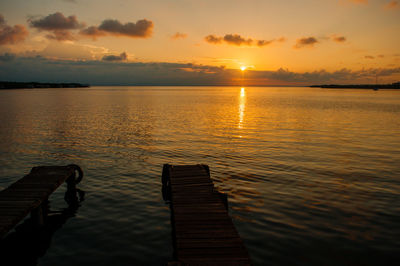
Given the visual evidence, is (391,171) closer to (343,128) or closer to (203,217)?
(203,217)

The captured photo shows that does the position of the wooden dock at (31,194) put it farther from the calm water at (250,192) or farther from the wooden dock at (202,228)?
the wooden dock at (202,228)

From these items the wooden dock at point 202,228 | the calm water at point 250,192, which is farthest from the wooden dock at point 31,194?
the wooden dock at point 202,228

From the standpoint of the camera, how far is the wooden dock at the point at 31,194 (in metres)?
10.2

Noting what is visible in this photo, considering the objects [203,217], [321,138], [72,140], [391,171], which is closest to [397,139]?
[321,138]

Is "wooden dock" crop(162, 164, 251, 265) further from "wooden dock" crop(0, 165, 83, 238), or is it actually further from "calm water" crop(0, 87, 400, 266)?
"wooden dock" crop(0, 165, 83, 238)

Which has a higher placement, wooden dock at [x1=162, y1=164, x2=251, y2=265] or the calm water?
wooden dock at [x1=162, y1=164, x2=251, y2=265]

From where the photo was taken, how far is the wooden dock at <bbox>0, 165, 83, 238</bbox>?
1025cm

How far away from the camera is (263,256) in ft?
34.3

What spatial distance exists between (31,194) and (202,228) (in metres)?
8.43

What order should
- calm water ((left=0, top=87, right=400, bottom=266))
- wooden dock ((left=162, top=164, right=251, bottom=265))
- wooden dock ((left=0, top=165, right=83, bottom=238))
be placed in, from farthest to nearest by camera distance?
calm water ((left=0, top=87, right=400, bottom=266)), wooden dock ((left=0, top=165, right=83, bottom=238)), wooden dock ((left=162, top=164, right=251, bottom=265))

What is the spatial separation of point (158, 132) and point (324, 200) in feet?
92.7

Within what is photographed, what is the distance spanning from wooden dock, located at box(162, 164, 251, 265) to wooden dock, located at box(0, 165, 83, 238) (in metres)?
5.94

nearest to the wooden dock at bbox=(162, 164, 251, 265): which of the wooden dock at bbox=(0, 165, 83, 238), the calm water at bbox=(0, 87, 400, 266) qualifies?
the calm water at bbox=(0, 87, 400, 266)

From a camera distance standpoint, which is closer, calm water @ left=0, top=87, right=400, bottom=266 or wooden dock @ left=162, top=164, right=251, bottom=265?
wooden dock @ left=162, top=164, right=251, bottom=265
